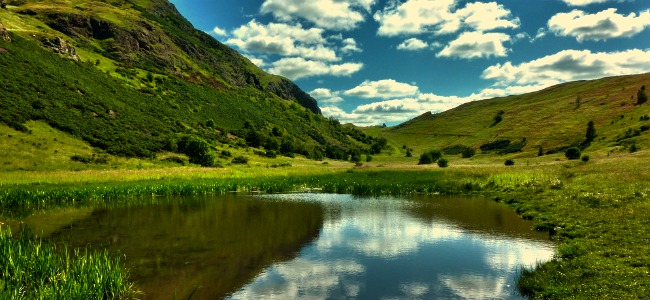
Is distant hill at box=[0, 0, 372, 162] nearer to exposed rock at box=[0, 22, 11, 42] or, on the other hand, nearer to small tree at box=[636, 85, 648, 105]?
exposed rock at box=[0, 22, 11, 42]

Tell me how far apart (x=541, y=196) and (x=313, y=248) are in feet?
91.7

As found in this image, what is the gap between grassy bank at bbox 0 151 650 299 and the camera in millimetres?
15883

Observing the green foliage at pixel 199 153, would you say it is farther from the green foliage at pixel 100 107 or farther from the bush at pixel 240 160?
the bush at pixel 240 160

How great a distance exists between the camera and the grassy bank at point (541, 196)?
15.9m

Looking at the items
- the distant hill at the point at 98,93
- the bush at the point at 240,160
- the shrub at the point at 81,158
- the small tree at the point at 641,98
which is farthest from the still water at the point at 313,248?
the small tree at the point at 641,98

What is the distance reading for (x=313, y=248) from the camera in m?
24.3

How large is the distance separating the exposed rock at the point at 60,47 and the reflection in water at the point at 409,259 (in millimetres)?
152733

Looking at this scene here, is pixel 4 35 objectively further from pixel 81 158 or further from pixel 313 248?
pixel 313 248

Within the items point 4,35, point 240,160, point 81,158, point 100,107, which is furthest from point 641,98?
point 4,35

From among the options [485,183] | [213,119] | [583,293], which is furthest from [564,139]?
[583,293]

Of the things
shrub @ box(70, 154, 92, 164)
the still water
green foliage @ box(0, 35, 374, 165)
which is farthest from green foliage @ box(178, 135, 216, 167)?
the still water

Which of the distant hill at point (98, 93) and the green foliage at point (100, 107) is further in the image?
the distant hill at point (98, 93)

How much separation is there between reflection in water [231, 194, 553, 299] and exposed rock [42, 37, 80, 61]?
501 feet

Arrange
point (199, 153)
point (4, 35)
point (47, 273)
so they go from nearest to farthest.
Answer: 1. point (47, 273)
2. point (199, 153)
3. point (4, 35)
